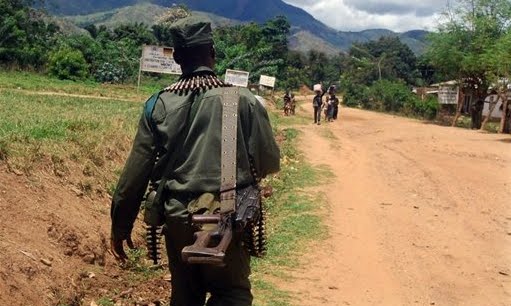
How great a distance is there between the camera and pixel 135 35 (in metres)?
46.2

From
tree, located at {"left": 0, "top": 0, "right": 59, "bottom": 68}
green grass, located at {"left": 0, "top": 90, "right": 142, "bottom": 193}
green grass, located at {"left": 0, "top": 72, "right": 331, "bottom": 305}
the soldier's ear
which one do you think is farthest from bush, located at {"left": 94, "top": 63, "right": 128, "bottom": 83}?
the soldier's ear

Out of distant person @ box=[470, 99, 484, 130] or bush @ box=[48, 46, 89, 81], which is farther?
bush @ box=[48, 46, 89, 81]

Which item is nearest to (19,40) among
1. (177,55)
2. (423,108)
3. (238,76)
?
(238,76)

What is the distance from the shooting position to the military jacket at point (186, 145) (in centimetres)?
312

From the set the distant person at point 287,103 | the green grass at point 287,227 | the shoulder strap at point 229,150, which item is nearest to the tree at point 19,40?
the distant person at point 287,103

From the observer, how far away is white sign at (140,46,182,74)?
23.8m

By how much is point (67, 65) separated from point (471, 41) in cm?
2043

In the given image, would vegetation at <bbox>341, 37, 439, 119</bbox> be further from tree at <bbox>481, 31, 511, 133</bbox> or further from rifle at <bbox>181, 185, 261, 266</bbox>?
rifle at <bbox>181, 185, 261, 266</bbox>

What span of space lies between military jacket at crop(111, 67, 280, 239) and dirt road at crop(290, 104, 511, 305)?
8.65 ft

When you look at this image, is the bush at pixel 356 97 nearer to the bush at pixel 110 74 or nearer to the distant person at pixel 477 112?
the distant person at pixel 477 112

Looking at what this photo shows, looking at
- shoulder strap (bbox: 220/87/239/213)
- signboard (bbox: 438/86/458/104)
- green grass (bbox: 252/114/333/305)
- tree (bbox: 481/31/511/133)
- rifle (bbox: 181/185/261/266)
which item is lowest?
green grass (bbox: 252/114/333/305)

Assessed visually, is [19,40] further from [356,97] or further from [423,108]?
[356,97]

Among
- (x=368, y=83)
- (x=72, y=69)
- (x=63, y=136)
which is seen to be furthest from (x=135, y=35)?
(x=63, y=136)

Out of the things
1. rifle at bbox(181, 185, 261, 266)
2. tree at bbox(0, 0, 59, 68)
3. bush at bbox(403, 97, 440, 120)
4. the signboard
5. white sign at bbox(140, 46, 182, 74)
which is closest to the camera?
rifle at bbox(181, 185, 261, 266)
